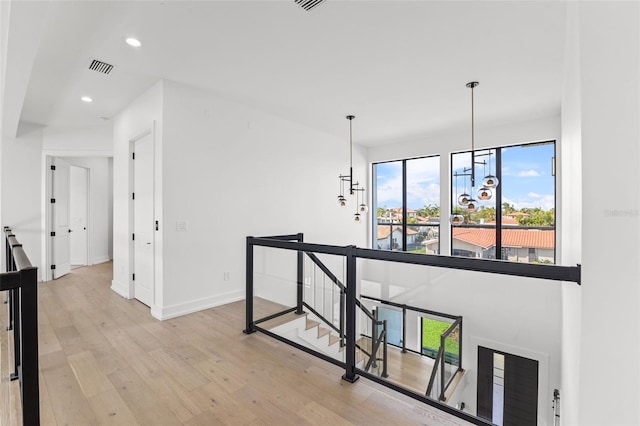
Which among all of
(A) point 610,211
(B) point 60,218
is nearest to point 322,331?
(A) point 610,211

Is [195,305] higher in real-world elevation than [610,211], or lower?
lower

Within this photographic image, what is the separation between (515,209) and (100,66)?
21.6 feet

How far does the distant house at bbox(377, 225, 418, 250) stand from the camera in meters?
7.05

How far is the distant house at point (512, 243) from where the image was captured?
5.39 m

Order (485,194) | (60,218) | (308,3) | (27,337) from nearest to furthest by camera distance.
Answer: (27,337) → (308,3) → (485,194) → (60,218)

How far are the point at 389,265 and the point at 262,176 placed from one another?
3039mm

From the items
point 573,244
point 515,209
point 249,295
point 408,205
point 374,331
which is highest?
point 408,205

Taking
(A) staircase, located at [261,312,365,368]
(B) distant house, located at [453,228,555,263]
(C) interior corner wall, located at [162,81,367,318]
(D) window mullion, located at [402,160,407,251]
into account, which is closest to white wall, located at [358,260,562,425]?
(A) staircase, located at [261,312,365,368]

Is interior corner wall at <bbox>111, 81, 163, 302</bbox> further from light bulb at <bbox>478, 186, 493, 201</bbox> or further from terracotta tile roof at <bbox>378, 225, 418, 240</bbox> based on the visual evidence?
terracotta tile roof at <bbox>378, 225, 418, 240</bbox>

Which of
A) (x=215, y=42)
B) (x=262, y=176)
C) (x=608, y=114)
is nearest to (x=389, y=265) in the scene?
(x=608, y=114)

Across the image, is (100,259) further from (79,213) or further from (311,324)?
(311,324)

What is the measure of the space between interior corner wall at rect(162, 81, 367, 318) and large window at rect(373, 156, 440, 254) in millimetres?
2452

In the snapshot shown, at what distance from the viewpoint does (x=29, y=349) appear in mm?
1380

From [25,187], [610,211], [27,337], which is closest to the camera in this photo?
[610,211]
